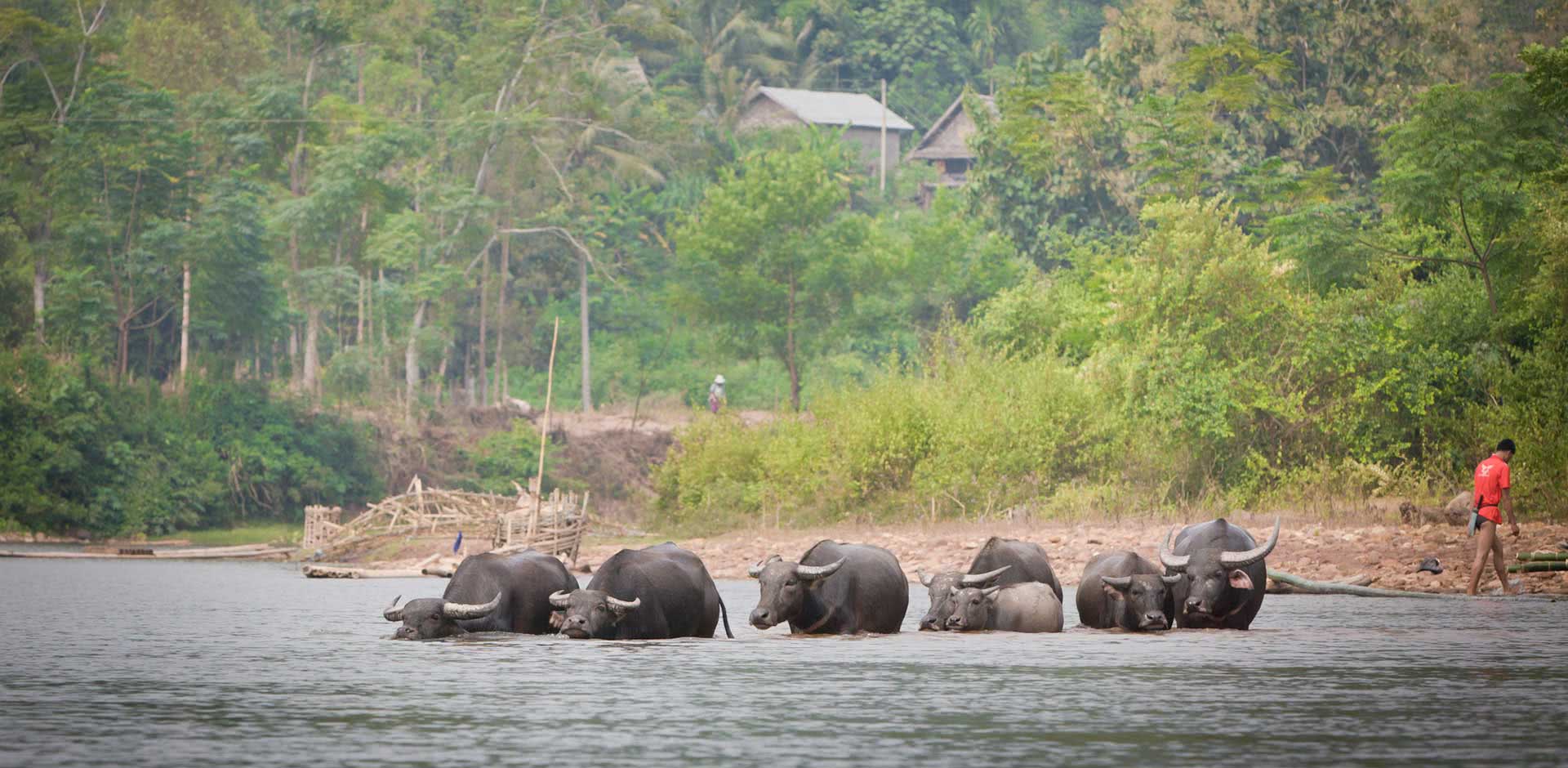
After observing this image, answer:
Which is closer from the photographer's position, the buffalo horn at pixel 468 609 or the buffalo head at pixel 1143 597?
the buffalo horn at pixel 468 609

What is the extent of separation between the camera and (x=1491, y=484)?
82.7 feet

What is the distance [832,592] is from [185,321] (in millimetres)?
46238

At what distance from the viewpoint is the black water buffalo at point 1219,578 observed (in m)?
23.0

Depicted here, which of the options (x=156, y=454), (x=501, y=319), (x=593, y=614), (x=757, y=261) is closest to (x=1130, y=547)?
(x=593, y=614)

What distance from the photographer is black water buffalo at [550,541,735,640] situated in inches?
837

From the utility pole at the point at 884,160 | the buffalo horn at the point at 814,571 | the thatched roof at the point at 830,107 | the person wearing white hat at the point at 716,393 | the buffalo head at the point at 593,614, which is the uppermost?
the thatched roof at the point at 830,107

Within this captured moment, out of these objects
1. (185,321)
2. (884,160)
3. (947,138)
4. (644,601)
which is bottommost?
(644,601)

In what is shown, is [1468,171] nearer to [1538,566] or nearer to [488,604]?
[1538,566]

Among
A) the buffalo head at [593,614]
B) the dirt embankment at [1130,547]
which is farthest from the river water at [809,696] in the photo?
the dirt embankment at [1130,547]

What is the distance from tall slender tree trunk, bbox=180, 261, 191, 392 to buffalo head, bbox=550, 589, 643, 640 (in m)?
A: 45.4

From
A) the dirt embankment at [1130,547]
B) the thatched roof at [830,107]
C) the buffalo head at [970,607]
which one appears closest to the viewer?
the buffalo head at [970,607]

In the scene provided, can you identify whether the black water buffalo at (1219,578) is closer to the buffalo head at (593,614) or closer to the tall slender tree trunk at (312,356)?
the buffalo head at (593,614)

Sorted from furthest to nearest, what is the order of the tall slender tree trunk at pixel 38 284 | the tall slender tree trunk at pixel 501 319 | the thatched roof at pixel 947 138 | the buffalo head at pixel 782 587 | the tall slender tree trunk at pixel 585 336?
the thatched roof at pixel 947 138
the tall slender tree trunk at pixel 501 319
the tall slender tree trunk at pixel 585 336
the tall slender tree trunk at pixel 38 284
the buffalo head at pixel 782 587

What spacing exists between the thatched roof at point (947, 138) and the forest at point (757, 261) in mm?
3165
